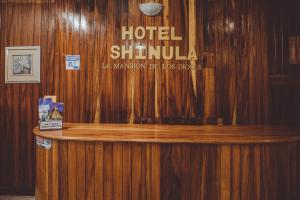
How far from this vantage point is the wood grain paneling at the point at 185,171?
2.07 meters

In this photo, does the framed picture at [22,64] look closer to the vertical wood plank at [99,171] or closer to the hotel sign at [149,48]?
the hotel sign at [149,48]

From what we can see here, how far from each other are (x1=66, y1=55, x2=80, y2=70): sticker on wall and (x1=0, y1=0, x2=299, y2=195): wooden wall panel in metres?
0.07

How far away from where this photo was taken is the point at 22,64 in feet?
11.9

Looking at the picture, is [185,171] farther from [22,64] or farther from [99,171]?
[22,64]

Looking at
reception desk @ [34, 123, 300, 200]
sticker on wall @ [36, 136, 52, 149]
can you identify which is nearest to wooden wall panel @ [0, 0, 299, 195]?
sticker on wall @ [36, 136, 52, 149]

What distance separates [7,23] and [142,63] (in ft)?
7.14

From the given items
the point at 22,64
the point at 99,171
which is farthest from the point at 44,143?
the point at 22,64

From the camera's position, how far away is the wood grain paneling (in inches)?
81.4

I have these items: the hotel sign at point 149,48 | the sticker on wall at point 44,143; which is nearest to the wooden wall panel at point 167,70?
the hotel sign at point 149,48

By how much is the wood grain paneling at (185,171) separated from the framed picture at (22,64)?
1881 mm

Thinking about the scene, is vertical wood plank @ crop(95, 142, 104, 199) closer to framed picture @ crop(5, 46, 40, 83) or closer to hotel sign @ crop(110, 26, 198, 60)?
hotel sign @ crop(110, 26, 198, 60)

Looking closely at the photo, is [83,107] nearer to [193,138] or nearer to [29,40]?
[29,40]

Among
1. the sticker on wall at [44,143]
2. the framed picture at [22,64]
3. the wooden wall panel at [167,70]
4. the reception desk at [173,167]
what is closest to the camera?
the reception desk at [173,167]

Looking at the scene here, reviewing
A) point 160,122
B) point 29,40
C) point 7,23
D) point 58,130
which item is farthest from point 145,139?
point 7,23
